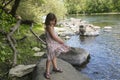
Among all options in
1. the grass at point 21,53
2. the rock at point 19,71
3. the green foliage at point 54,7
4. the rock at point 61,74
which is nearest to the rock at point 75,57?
the grass at point 21,53

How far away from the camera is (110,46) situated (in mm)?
22969

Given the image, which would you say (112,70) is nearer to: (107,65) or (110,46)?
(107,65)

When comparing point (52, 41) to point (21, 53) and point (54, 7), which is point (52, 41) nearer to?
point (21, 53)

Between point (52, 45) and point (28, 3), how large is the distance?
21.5 meters

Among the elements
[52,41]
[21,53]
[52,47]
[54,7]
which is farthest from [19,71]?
[54,7]

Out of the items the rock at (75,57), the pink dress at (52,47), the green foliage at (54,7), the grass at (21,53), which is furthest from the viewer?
the green foliage at (54,7)

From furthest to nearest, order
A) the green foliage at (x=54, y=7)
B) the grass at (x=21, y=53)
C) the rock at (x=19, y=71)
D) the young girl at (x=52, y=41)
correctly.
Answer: the green foliage at (x=54, y=7)
the grass at (x=21, y=53)
the rock at (x=19, y=71)
the young girl at (x=52, y=41)

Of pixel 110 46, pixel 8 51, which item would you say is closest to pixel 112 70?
pixel 8 51

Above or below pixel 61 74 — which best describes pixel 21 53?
below

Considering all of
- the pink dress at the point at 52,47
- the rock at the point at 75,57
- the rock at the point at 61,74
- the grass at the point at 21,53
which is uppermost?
the pink dress at the point at 52,47

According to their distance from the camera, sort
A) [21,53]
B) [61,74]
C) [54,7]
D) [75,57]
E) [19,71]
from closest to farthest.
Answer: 1. [61,74]
2. [19,71]
3. [75,57]
4. [21,53]
5. [54,7]

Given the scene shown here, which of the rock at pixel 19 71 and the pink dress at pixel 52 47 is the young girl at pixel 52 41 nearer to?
the pink dress at pixel 52 47

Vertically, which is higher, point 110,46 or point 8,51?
point 8,51

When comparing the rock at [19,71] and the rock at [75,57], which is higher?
the rock at [19,71]
